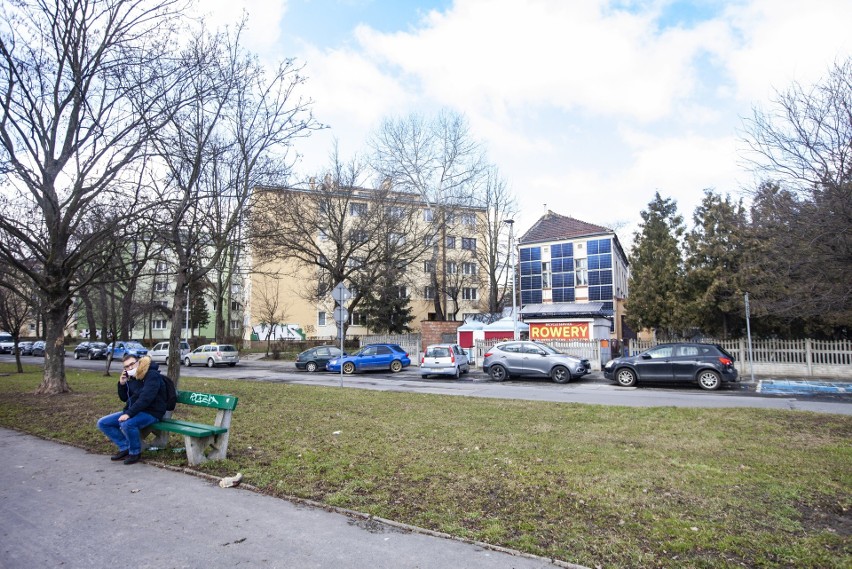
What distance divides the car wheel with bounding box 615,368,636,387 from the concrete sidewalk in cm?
1650

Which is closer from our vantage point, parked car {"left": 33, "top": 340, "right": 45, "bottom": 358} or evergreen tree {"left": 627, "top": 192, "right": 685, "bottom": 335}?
evergreen tree {"left": 627, "top": 192, "right": 685, "bottom": 335}

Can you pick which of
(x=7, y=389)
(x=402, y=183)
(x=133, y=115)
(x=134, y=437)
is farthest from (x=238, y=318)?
(x=134, y=437)

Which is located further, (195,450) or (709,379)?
(709,379)

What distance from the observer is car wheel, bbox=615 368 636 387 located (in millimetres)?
18875

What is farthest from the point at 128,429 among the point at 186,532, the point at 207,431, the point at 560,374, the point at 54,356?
the point at 560,374

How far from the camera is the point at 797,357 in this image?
21.6 m

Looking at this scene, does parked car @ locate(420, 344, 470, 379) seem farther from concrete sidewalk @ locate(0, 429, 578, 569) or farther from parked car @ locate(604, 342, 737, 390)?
concrete sidewalk @ locate(0, 429, 578, 569)

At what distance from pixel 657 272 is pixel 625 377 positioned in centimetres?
981

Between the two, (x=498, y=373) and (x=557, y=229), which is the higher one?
(x=557, y=229)

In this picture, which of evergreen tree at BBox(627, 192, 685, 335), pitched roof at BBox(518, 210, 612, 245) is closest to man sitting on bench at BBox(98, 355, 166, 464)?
evergreen tree at BBox(627, 192, 685, 335)

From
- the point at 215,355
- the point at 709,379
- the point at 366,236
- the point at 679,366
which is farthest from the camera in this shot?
the point at 366,236

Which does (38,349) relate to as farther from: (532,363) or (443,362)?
(532,363)

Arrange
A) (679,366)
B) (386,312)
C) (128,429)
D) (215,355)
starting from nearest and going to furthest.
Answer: (128,429), (679,366), (215,355), (386,312)

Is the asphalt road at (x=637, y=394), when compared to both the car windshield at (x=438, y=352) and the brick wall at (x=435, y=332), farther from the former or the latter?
the brick wall at (x=435, y=332)
